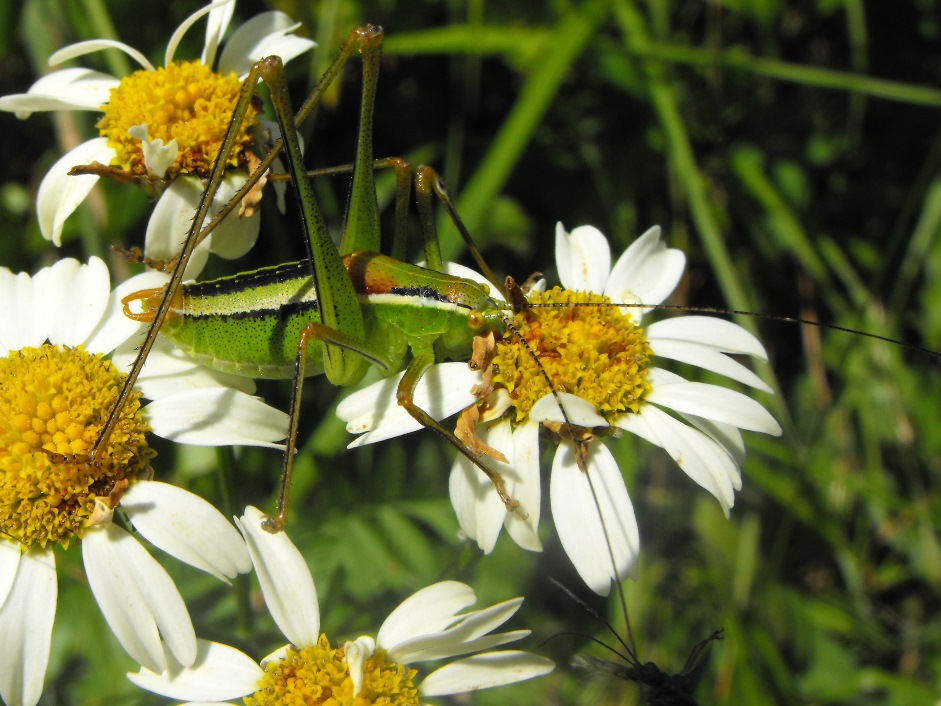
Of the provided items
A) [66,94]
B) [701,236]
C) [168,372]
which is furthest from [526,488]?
[701,236]

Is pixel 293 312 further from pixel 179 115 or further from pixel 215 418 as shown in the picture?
pixel 179 115

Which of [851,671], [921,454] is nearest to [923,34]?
[921,454]

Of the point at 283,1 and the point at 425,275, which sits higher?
the point at 283,1

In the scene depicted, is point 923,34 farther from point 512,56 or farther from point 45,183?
point 45,183

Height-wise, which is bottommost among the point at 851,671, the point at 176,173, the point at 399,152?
the point at 851,671

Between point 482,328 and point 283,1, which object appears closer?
point 482,328

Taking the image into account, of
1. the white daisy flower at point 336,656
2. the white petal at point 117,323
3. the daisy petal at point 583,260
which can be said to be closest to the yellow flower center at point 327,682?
the white daisy flower at point 336,656
